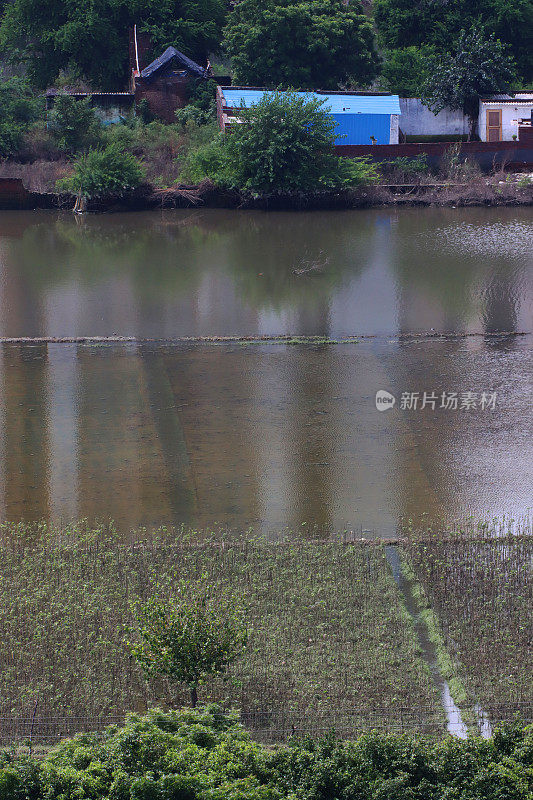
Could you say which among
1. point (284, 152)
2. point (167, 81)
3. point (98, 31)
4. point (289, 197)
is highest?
point (98, 31)

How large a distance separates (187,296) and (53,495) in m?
10.5

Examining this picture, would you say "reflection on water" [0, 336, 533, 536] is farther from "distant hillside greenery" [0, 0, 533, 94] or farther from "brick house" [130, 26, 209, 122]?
"distant hillside greenery" [0, 0, 533, 94]

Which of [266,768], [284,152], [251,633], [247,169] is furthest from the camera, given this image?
[247,169]

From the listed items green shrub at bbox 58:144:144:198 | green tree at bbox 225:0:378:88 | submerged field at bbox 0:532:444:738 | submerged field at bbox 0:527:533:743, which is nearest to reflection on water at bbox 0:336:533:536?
submerged field at bbox 0:527:533:743

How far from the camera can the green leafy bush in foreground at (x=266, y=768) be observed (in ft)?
30.5

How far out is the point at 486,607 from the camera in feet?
41.1

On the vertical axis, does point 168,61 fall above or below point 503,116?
above

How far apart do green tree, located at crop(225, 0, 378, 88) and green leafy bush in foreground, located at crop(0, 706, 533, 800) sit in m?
32.3

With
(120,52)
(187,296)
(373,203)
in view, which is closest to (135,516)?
(187,296)

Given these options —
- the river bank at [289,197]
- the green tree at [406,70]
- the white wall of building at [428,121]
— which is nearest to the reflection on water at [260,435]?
the river bank at [289,197]

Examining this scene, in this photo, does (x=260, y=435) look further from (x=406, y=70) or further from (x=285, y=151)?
(x=406, y=70)

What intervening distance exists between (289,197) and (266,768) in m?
26.0

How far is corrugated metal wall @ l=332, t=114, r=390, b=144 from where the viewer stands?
3575 cm

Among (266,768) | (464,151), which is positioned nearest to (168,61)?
(464,151)
